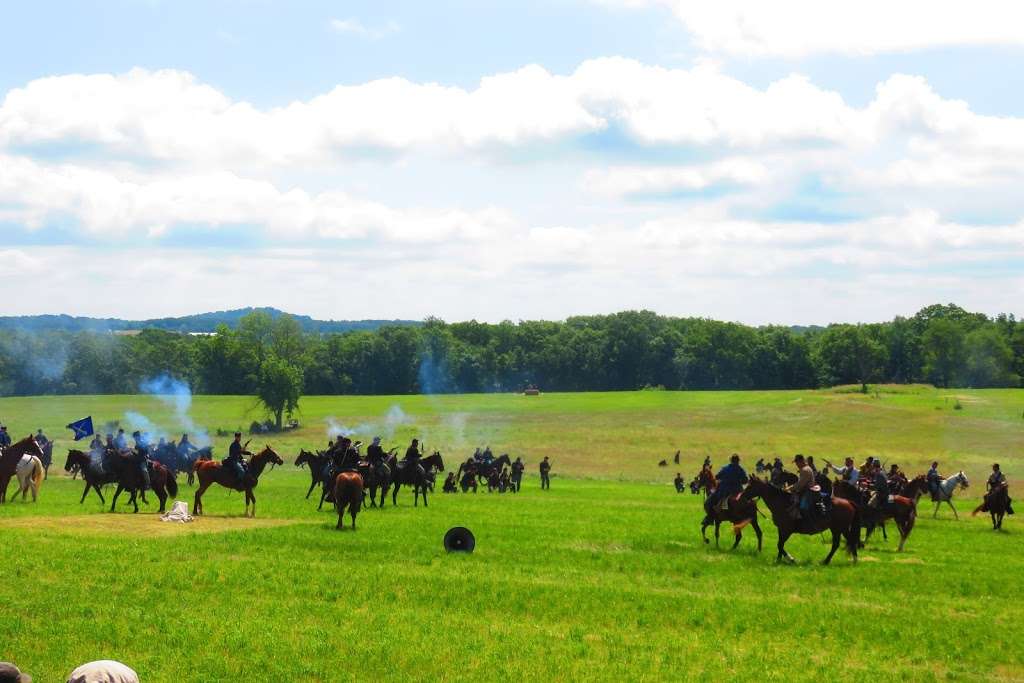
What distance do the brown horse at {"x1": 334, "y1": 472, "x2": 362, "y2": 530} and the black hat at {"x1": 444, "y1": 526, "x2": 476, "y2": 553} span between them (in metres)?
3.97

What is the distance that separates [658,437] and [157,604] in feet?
257

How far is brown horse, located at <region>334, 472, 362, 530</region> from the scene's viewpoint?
2766 cm

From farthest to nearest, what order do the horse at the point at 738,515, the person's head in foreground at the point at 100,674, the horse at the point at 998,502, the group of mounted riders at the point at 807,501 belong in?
the horse at the point at 998,502, the horse at the point at 738,515, the group of mounted riders at the point at 807,501, the person's head in foreground at the point at 100,674

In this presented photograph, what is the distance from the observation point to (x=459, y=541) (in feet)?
82.0

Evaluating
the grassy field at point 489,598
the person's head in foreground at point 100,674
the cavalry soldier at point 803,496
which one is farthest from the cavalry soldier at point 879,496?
the person's head in foreground at point 100,674

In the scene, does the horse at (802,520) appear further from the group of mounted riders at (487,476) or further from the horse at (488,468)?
the horse at (488,468)

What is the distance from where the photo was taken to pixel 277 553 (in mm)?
23281

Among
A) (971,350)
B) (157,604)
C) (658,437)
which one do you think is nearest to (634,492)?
(157,604)

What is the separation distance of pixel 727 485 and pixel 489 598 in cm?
1089

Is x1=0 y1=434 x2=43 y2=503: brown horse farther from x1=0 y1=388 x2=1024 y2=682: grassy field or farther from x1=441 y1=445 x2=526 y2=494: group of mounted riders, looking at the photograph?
x1=441 y1=445 x2=526 y2=494: group of mounted riders

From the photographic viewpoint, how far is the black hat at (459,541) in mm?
24797

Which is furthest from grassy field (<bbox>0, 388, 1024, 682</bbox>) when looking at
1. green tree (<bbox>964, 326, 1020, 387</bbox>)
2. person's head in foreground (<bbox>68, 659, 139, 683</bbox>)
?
green tree (<bbox>964, 326, 1020, 387</bbox>)

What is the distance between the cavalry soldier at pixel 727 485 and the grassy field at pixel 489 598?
58.4 inches

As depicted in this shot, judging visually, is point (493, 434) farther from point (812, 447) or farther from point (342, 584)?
point (342, 584)
